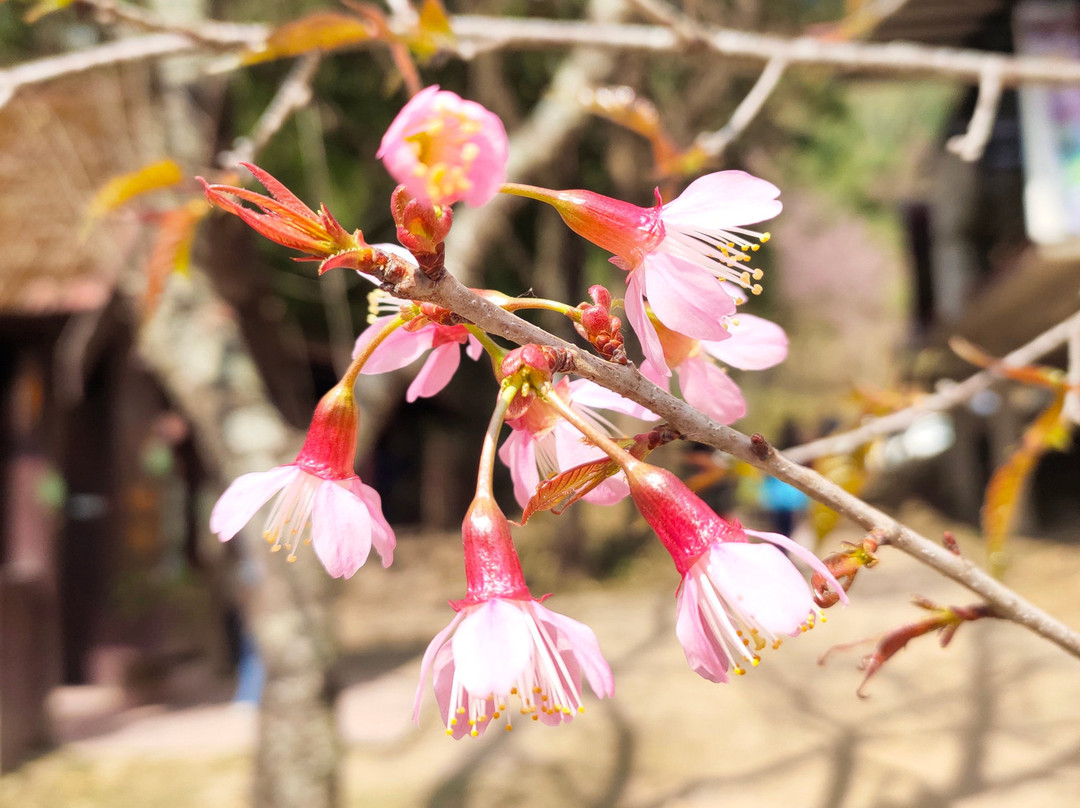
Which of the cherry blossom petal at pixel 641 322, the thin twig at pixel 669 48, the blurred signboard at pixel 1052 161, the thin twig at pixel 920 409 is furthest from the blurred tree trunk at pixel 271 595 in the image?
the blurred signboard at pixel 1052 161

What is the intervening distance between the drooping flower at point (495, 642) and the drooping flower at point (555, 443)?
7cm

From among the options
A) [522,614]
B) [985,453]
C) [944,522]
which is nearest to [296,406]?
[522,614]

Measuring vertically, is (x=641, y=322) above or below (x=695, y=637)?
above

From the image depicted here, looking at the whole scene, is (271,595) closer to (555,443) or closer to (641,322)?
(555,443)

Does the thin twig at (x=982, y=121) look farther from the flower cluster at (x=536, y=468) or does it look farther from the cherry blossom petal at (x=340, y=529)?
the cherry blossom petal at (x=340, y=529)

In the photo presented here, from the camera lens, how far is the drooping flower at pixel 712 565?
50 centimetres

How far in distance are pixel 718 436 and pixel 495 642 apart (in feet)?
0.64

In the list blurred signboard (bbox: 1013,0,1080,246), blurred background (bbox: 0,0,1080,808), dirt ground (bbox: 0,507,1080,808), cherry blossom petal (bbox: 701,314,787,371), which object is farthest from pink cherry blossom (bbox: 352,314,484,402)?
blurred signboard (bbox: 1013,0,1080,246)

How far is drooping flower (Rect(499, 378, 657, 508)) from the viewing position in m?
0.59

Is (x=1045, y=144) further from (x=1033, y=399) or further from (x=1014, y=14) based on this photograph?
(x=1033, y=399)

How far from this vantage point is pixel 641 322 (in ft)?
1.69

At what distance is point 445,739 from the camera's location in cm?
401

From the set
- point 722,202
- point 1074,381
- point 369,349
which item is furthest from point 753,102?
point 369,349

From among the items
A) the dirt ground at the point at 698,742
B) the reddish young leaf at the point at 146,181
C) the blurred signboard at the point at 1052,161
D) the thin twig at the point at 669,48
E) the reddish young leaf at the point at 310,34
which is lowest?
the dirt ground at the point at 698,742
